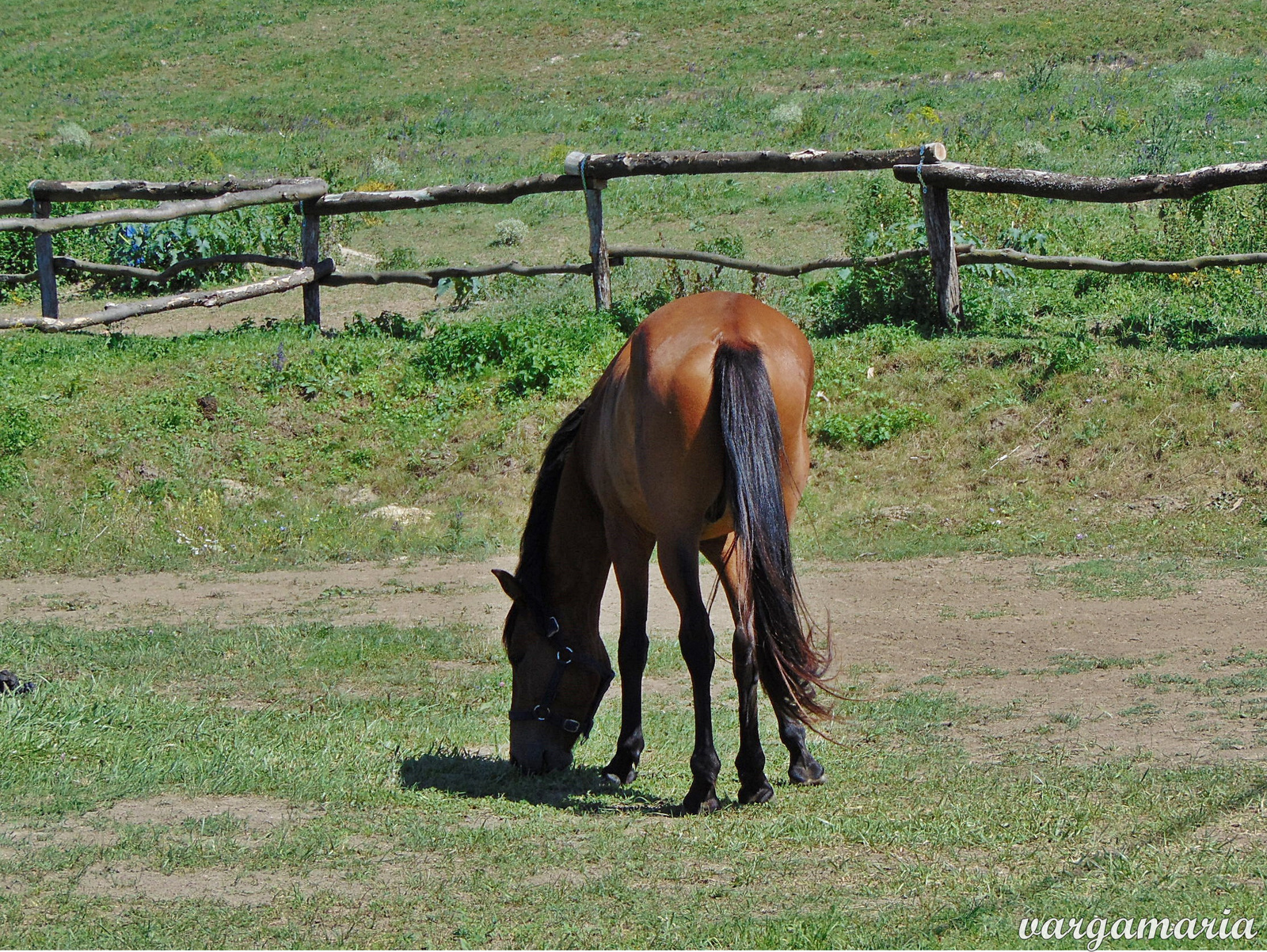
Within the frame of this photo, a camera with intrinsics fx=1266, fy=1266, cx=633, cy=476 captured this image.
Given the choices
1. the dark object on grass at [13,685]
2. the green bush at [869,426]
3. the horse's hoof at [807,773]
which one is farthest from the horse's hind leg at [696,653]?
the green bush at [869,426]

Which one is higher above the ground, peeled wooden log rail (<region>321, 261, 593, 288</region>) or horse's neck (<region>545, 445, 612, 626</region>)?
peeled wooden log rail (<region>321, 261, 593, 288</region>)

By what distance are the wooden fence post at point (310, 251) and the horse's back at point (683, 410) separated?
7.98 metres

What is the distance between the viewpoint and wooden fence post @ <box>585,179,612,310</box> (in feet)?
39.2

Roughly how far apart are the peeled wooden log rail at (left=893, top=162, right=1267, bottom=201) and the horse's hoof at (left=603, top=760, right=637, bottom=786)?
23.3ft

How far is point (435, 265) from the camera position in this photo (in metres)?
17.0

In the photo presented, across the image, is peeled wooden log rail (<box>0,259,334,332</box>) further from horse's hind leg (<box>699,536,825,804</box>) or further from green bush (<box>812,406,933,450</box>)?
horse's hind leg (<box>699,536,825,804</box>)

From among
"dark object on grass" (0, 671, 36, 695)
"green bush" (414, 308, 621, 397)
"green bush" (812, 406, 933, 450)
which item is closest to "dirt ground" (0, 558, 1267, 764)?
"green bush" (812, 406, 933, 450)

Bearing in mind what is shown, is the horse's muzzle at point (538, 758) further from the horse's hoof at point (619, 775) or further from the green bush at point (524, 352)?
the green bush at point (524, 352)

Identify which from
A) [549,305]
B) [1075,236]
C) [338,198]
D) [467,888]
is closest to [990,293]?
[1075,236]

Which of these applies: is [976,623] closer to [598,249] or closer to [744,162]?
[744,162]

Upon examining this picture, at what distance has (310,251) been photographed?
12625 mm

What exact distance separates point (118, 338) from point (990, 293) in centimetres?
813

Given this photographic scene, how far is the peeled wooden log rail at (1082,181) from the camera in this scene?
32.1ft

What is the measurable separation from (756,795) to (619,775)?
0.72 metres
